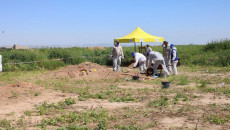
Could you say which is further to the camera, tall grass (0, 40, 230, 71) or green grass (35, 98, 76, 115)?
tall grass (0, 40, 230, 71)

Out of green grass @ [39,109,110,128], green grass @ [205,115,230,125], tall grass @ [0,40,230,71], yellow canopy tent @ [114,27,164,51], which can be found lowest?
green grass @ [205,115,230,125]

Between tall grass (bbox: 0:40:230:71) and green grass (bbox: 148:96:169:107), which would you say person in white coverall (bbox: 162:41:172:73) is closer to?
tall grass (bbox: 0:40:230:71)

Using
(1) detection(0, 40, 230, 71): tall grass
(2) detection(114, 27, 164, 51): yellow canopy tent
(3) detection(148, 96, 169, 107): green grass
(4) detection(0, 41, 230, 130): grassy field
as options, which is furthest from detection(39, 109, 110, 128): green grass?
(2) detection(114, 27, 164, 51): yellow canopy tent

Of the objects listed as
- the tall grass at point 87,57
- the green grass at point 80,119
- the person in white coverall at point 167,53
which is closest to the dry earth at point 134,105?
the green grass at point 80,119

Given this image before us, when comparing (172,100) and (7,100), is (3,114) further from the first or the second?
(172,100)

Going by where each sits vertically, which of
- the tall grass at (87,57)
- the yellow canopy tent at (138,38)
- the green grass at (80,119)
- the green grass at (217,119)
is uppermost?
the yellow canopy tent at (138,38)

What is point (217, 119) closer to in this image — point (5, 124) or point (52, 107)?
point (52, 107)

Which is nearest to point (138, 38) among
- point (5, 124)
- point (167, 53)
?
point (167, 53)

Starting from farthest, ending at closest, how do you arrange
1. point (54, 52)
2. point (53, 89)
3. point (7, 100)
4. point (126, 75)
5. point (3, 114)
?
point (54, 52), point (126, 75), point (53, 89), point (7, 100), point (3, 114)

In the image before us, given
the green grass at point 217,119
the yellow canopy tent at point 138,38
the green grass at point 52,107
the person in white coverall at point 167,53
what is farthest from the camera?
the yellow canopy tent at point 138,38

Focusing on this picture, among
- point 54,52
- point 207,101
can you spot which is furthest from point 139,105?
point 54,52

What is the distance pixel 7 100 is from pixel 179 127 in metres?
5.88

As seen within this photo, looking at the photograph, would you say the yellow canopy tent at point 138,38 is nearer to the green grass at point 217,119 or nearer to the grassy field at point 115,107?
the grassy field at point 115,107

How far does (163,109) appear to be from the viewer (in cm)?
837
